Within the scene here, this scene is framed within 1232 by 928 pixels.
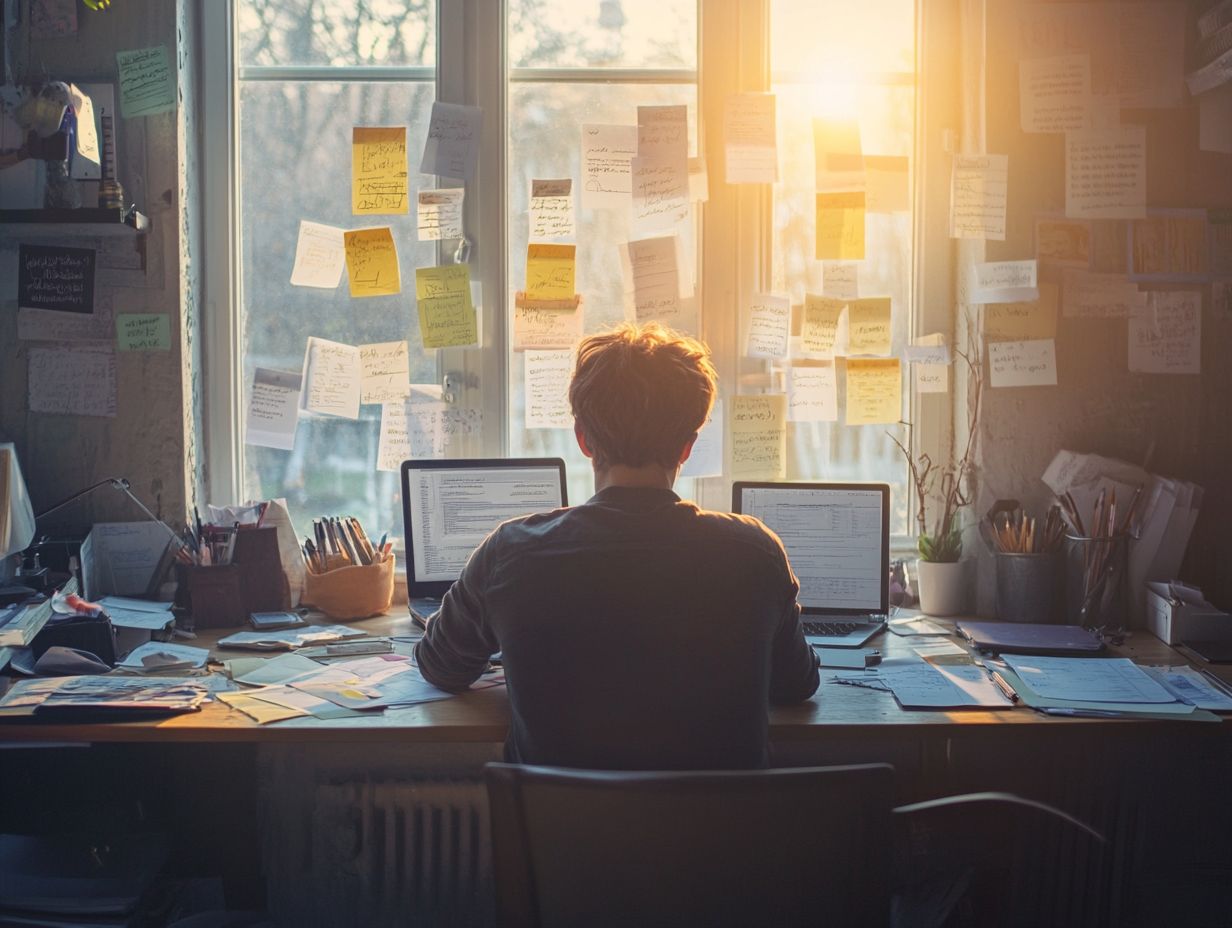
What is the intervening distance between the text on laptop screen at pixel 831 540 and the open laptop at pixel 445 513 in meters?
0.50

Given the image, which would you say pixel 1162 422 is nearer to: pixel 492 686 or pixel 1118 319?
pixel 1118 319

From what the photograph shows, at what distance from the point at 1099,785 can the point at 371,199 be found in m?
2.07

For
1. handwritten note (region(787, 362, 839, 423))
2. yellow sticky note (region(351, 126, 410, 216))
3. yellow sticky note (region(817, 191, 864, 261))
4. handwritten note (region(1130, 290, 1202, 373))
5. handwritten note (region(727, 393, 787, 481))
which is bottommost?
handwritten note (region(727, 393, 787, 481))

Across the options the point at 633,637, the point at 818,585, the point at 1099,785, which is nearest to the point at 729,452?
the point at 818,585

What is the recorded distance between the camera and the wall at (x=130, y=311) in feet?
7.94

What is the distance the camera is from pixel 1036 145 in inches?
95.3

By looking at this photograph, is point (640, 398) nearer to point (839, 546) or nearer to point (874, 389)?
point (839, 546)

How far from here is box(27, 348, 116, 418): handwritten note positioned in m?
2.43

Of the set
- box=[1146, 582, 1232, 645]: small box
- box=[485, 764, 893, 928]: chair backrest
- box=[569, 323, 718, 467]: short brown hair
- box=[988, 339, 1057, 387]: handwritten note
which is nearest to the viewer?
box=[485, 764, 893, 928]: chair backrest

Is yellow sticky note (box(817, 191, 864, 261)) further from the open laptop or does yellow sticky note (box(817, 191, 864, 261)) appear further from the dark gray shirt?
the dark gray shirt

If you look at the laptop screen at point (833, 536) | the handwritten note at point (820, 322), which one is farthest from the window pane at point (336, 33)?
the laptop screen at point (833, 536)

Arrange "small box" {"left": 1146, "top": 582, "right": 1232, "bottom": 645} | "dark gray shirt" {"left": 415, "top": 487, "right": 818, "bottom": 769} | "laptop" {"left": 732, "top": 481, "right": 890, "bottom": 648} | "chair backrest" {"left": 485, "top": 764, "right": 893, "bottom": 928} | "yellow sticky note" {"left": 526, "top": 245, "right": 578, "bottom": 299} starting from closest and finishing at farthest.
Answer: "chair backrest" {"left": 485, "top": 764, "right": 893, "bottom": 928}, "dark gray shirt" {"left": 415, "top": 487, "right": 818, "bottom": 769}, "small box" {"left": 1146, "top": 582, "right": 1232, "bottom": 645}, "laptop" {"left": 732, "top": 481, "right": 890, "bottom": 648}, "yellow sticky note" {"left": 526, "top": 245, "right": 578, "bottom": 299}

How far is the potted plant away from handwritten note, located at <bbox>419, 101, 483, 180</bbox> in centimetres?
120

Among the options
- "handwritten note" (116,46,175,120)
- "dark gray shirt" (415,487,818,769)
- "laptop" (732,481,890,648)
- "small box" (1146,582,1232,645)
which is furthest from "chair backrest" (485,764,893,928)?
"handwritten note" (116,46,175,120)
